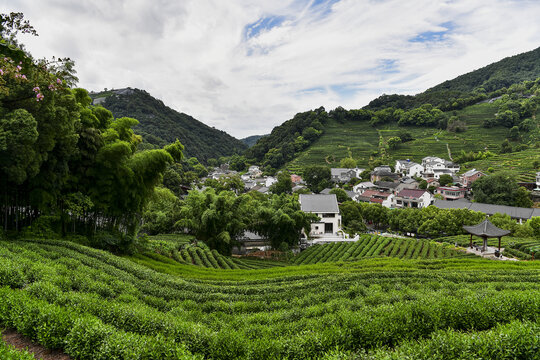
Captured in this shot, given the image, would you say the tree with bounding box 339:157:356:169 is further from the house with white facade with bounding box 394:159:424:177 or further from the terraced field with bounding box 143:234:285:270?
the terraced field with bounding box 143:234:285:270

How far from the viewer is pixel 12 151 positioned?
29.6ft

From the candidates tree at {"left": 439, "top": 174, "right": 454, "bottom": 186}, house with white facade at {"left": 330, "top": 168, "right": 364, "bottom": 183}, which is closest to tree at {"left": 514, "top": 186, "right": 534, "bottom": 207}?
tree at {"left": 439, "top": 174, "right": 454, "bottom": 186}

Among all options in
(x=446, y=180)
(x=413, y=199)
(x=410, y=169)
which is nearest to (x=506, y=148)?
(x=410, y=169)

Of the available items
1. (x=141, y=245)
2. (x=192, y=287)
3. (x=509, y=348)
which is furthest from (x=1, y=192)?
(x=509, y=348)

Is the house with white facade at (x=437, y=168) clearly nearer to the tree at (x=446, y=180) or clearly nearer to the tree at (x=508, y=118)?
the tree at (x=446, y=180)

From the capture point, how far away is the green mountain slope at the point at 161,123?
400 ft

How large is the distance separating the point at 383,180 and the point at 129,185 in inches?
2599

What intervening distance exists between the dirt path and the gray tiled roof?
37.5m

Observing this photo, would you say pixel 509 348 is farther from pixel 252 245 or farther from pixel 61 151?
pixel 252 245

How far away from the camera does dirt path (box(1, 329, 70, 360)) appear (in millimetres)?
4473

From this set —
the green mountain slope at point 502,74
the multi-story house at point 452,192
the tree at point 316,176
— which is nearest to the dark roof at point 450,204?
the multi-story house at point 452,192

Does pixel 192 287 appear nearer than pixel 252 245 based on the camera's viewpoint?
Yes

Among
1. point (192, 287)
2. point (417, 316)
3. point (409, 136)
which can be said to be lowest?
point (192, 287)

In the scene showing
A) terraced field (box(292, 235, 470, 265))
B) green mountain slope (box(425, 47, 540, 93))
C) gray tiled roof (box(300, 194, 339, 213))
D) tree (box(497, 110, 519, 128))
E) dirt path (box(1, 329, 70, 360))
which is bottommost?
terraced field (box(292, 235, 470, 265))
